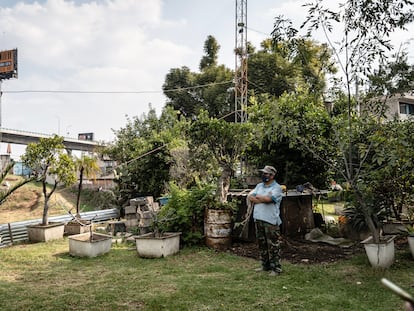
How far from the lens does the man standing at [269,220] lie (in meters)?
5.59

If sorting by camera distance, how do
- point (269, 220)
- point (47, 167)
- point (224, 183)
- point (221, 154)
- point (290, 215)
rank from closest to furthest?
point (269, 220) → point (224, 183) → point (221, 154) → point (290, 215) → point (47, 167)

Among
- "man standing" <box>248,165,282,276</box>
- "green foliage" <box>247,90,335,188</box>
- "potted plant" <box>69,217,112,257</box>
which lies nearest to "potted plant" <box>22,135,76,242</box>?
"potted plant" <box>69,217,112,257</box>

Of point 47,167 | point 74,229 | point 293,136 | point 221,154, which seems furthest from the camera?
point 74,229

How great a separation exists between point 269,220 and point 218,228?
7.22 ft

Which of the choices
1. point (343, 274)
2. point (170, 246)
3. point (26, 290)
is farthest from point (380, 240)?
point (26, 290)

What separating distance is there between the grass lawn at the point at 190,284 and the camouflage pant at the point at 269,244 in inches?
9.6

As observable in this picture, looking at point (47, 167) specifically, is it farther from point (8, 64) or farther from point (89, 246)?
point (8, 64)

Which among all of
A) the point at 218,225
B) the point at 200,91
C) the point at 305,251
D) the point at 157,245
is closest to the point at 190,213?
the point at 218,225

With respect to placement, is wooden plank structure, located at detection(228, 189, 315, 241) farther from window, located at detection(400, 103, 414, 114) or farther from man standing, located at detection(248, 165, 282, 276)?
window, located at detection(400, 103, 414, 114)

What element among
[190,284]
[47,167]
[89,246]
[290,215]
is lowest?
[190,284]

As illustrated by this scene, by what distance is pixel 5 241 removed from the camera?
8.63 m

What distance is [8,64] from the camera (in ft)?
169

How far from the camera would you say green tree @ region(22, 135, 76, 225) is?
8992mm

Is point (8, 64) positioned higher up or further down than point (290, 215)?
higher up
